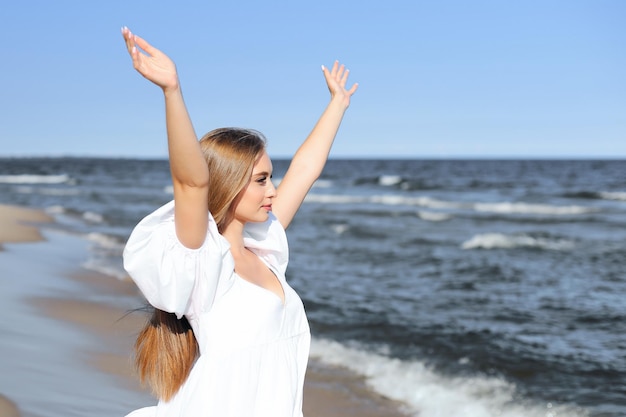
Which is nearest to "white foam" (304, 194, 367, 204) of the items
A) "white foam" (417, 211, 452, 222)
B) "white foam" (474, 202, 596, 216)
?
"white foam" (474, 202, 596, 216)

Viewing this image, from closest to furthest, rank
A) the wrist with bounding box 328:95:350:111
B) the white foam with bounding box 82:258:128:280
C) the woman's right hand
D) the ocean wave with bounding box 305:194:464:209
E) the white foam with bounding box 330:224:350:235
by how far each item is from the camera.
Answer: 1. the woman's right hand
2. the wrist with bounding box 328:95:350:111
3. the white foam with bounding box 82:258:128:280
4. the white foam with bounding box 330:224:350:235
5. the ocean wave with bounding box 305:194:464:209

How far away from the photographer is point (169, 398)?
260 cm

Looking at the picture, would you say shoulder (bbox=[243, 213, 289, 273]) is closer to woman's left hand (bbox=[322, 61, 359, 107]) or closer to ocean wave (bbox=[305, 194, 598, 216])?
woman's left hand (bbox=[322, 61, 359, 107])

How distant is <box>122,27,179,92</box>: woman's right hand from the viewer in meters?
2.18

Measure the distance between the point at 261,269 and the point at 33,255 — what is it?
9609 mm

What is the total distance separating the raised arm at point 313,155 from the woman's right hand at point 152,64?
3.39 feet

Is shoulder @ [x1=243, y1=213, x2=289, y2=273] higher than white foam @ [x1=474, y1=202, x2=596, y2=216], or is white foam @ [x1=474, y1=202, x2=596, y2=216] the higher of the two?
shoulder @ [x1=243, y1=213, x2=289, y2=273]

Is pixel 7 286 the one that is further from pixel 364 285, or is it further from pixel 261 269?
pixel 261 269

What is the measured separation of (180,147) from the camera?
7.24ft

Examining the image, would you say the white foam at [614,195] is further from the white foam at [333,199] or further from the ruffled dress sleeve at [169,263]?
the ruffled dress sleeve at [169,263]

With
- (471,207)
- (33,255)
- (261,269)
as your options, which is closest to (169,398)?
(261,269)

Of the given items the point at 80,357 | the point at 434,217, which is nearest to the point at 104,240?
the point at 80,357

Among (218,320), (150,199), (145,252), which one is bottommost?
(150,199)

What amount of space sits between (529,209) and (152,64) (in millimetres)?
25991
